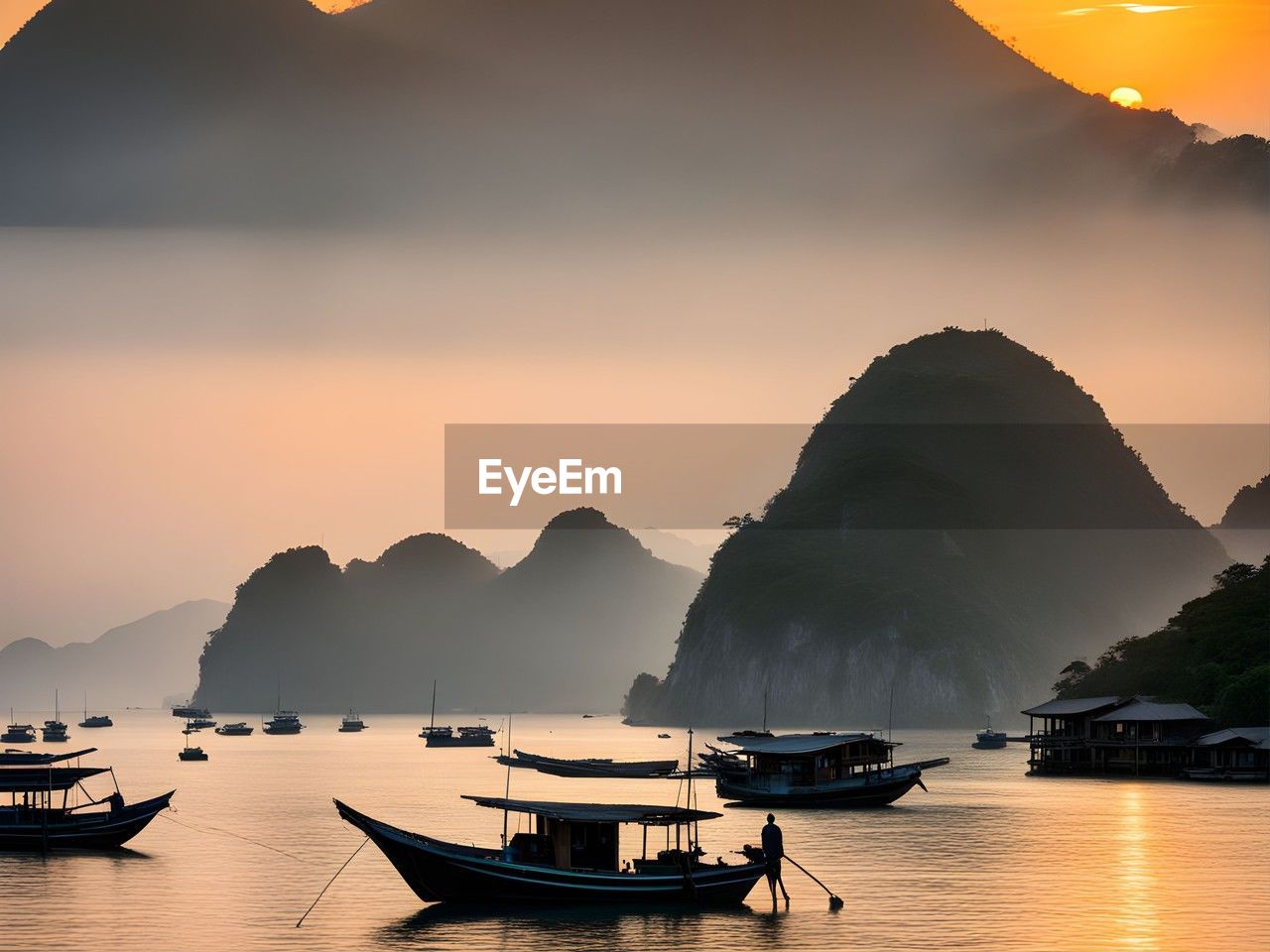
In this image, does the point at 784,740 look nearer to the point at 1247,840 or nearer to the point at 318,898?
the point at 1247,840

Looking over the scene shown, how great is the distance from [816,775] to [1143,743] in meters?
39.6

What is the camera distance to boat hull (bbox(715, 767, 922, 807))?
373 ft

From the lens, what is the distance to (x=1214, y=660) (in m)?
166

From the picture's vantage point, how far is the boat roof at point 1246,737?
133500 mm

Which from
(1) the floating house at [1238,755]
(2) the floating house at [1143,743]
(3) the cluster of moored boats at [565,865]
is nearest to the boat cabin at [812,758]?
(2) the floating house at [1143,743]

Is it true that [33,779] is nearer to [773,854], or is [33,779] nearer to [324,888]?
[324,888]

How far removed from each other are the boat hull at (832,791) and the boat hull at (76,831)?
1723 inches

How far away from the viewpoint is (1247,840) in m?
87.3

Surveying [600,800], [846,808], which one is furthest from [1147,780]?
[600,800]

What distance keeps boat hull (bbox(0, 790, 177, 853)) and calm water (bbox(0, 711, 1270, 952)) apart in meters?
1.29

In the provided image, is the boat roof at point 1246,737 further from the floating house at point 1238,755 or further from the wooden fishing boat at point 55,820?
the wooden fishing boat at point 55,820

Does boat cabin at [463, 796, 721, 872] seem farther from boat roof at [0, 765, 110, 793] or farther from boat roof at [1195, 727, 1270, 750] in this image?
boat roof at [1195, 727, 1270, 750]

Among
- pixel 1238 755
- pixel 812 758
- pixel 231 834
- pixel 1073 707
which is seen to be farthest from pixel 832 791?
pixel 1073 707

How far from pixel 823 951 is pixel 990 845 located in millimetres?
33695
